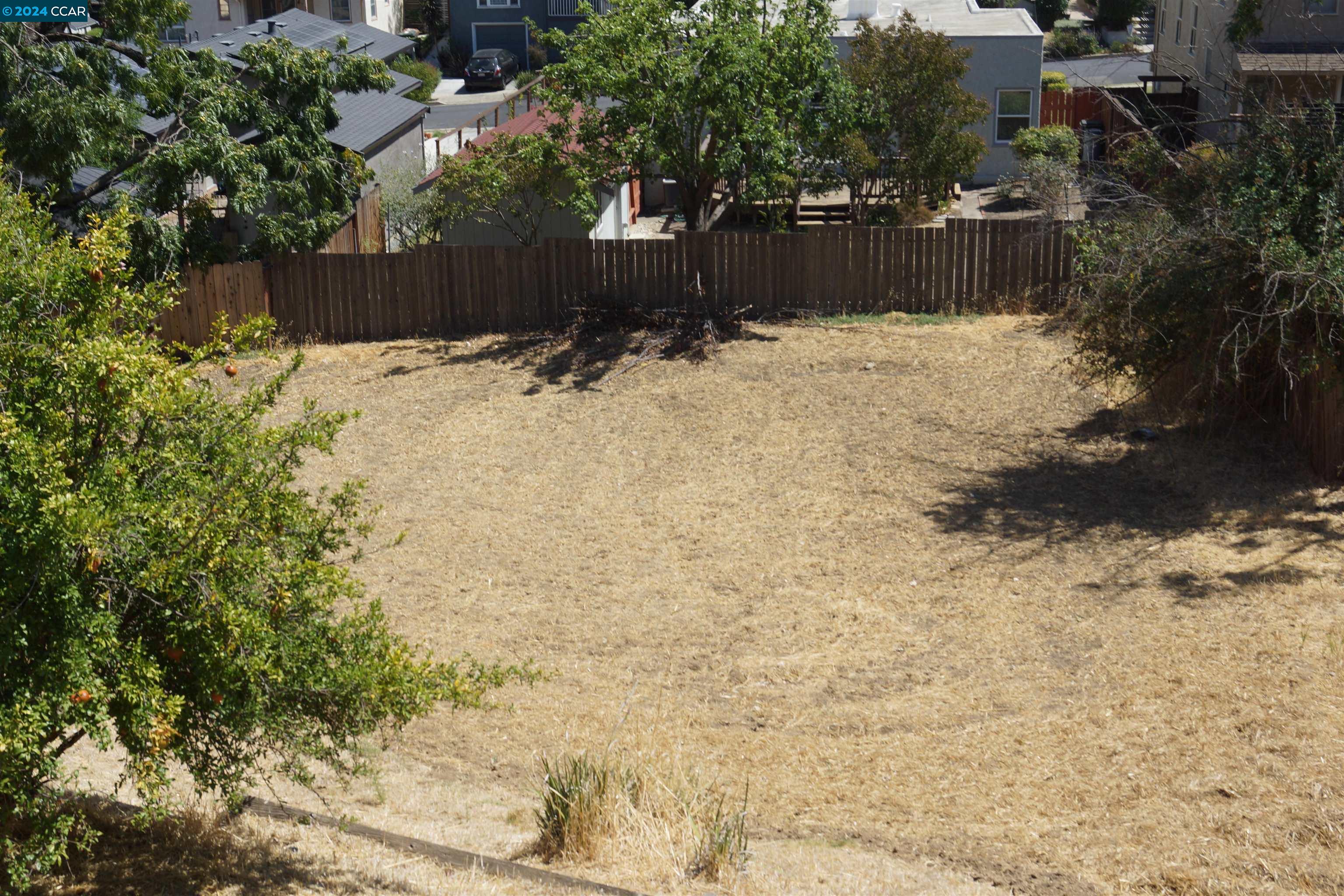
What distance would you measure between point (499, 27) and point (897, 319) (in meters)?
37.2

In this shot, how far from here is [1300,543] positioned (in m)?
11.3

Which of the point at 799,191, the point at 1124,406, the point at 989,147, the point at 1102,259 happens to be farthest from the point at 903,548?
the point at 989,147

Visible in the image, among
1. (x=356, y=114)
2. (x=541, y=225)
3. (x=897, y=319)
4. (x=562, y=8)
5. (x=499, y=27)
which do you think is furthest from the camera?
(x=499, y=27)

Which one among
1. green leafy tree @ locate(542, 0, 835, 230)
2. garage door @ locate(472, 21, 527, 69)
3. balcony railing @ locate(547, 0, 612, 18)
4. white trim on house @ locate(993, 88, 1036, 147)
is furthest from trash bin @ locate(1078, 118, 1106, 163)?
garage door @ locate(472, 21, 527, 69)

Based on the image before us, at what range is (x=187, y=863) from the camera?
698cm

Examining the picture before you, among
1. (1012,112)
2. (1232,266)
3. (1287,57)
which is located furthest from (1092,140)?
(1232,266)

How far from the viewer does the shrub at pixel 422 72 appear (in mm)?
41406

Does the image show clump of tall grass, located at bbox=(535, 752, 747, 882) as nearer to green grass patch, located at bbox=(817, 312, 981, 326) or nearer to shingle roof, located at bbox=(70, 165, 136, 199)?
green grass patch, located at bbox=(817, 312, 981, 326)

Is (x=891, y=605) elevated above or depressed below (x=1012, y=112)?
below

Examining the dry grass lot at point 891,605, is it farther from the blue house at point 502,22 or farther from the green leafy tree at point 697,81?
the blue house at point 502,22

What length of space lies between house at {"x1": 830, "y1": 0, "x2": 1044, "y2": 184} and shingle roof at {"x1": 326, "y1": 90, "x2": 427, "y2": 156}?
30.3 feet

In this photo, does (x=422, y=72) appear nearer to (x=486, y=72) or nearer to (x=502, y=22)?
(x=486, y=72)

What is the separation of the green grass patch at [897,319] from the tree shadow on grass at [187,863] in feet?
41.8

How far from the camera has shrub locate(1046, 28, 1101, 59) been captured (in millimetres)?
47250
